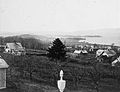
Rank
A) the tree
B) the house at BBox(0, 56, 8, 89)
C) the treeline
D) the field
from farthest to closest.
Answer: the house at BBox(0, 56, 8, 89)
the treeline
the tree
the field

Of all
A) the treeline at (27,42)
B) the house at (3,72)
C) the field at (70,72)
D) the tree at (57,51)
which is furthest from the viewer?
the house at (3,72)

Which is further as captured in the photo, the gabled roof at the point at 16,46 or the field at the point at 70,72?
the gabled roof at the point at 16,46

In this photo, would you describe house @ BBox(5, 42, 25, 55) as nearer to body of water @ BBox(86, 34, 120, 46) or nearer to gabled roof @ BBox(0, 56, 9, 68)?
gabled roof @ BBox(0, 56, 9, 68)

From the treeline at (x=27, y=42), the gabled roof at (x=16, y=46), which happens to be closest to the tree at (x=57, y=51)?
the treeline at (x=27, y=42)

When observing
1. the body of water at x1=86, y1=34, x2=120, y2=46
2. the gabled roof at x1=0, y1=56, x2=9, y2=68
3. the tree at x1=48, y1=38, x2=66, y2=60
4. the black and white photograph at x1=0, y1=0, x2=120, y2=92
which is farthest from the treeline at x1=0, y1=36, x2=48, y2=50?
the body of water at x1=86, y1=34, x2=120, y2=46

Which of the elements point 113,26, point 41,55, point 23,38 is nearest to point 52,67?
point 41,55

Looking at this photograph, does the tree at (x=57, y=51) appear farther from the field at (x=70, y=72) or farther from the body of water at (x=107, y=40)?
the body of water at (x=107, y=40)

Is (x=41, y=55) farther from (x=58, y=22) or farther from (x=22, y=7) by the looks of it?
(x=22, y=7)

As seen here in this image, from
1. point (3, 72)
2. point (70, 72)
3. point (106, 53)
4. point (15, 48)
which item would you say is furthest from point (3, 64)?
point (106, 53)
